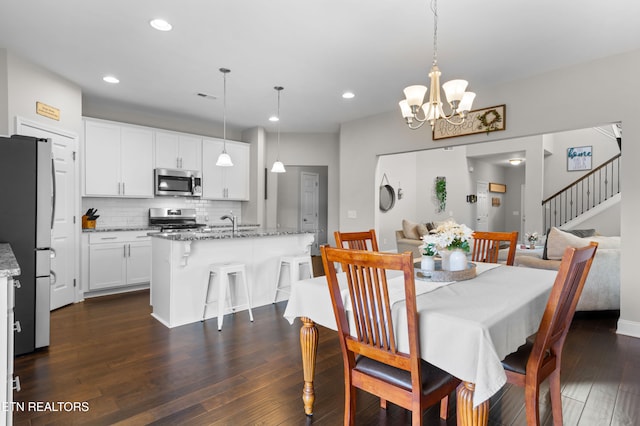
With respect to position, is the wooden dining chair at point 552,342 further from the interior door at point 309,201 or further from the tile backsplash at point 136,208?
the interior door at point 309,201

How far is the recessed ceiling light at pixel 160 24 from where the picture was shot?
285 cm

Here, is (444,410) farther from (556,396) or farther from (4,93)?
(4,93)

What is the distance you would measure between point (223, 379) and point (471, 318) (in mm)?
1788

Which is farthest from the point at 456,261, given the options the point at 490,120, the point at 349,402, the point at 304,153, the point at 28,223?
the point at 304,153

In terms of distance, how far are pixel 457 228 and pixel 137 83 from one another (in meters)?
4.09

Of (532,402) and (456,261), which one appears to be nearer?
(532,402)

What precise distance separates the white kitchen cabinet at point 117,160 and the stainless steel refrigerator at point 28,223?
215 centimetres

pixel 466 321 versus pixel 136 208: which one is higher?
pixel 136 208

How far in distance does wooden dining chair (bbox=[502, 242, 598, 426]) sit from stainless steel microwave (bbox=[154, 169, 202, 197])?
513 centimetres

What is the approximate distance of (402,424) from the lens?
6.23 feet

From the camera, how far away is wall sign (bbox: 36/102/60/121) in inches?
148

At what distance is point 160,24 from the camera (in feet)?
9.50

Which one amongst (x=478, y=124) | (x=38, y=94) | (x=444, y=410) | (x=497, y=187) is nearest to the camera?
(x=444, y=410)

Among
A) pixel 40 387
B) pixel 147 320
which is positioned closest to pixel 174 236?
pixel 147 320
